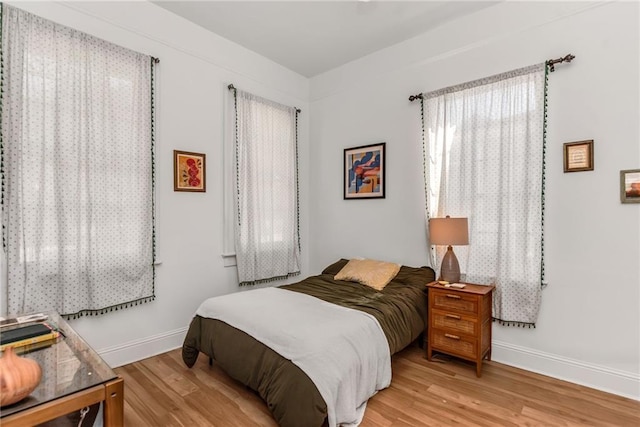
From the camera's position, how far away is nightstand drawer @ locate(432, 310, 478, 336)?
2.47 metres

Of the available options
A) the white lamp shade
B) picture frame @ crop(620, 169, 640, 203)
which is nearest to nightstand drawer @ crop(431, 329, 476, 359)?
the white lamp shade

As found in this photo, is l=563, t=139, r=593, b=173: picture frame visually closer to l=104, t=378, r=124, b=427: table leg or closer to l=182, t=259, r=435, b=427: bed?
l=182, t=259, r=435, b=427: bed

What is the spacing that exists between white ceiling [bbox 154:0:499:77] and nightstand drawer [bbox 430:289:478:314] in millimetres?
2485

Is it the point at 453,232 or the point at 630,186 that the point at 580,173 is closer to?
the point at 630,186

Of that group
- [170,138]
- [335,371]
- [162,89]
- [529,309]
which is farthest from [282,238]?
[529,309]

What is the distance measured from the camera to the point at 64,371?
A: 120 cm

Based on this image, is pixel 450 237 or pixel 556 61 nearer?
pixel 556 61

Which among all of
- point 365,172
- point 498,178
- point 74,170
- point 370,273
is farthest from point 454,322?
point 74,170

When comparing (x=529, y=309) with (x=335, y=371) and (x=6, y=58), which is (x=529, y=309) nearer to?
(x=335, y=371)

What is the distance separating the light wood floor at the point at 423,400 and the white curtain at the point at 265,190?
1269 millimetres

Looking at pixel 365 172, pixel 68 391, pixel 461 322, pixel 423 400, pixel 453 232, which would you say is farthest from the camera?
pixel 365 172

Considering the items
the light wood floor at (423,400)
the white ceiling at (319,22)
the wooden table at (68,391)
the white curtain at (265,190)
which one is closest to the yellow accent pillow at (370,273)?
the light wood floor at (423,400)

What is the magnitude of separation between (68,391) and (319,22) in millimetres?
3254

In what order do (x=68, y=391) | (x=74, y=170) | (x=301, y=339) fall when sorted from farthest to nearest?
(x=74, y=170)
(x=301, y=339)
(x=68, y=391)
